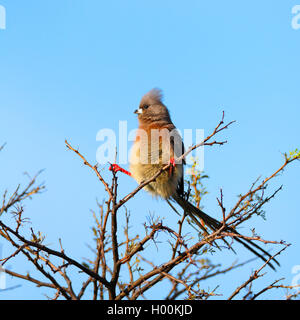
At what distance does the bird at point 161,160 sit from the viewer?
4.32 m

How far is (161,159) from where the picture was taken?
434 cm

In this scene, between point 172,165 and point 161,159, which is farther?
point 161,159

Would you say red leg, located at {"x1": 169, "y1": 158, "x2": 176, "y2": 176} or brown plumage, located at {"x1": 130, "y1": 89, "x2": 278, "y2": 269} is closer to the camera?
red leg, located at {"x1": 169, "y1": 158, "x2": 176, "y2": 176}

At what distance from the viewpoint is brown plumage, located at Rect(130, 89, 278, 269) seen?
14.2 ft

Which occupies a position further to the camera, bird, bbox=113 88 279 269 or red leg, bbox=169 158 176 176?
bird, bbox=113 88 279 269

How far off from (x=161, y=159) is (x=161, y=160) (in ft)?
0.04

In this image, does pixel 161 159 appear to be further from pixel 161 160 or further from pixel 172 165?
pixel 172 165

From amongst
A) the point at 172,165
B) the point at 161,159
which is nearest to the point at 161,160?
the point at 161,159

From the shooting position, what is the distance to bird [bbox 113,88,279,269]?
14.2 ft

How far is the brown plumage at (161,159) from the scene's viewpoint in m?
4.34

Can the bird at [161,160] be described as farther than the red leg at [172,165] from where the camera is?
Yes

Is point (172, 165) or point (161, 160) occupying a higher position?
point (161, 160)
